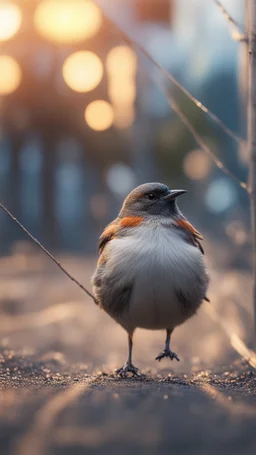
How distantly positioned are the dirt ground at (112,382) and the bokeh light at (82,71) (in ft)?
9.99

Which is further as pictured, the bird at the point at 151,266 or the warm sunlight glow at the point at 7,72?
the warm sunlight glow at the point at 7,72

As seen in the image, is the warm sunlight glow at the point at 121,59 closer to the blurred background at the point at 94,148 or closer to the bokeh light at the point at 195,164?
the blurred background at the point at 94,148

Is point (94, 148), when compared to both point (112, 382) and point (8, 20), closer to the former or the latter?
point (8, 20)

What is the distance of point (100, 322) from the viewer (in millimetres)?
7531

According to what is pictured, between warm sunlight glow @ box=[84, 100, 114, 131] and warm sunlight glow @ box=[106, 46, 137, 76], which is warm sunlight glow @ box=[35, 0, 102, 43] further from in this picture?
warm sunlight glow @ box=[84, 100, 114, 131]

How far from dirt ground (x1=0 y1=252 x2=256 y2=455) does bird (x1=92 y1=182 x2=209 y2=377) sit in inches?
16.1

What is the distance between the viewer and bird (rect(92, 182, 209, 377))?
3984mm

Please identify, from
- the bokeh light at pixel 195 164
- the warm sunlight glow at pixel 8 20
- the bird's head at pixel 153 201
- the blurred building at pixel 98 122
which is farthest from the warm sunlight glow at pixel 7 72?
the bokeh light at pixel 195 164

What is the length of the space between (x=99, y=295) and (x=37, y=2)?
25.8 feet

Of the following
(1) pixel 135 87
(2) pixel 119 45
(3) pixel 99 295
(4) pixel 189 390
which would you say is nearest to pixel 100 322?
(3) pixel 99 295

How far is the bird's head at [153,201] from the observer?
4.37 m

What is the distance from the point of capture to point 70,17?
34.8 ft

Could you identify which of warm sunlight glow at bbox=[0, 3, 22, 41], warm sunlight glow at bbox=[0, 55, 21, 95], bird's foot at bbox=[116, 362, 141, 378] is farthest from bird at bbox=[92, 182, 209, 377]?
warm sunlight glow at bbox=[0, 55, 21, 95]

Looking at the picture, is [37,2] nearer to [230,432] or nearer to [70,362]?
[70,362]
